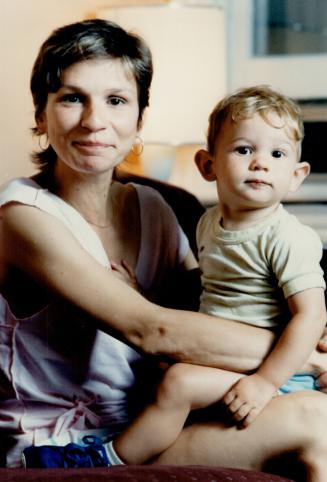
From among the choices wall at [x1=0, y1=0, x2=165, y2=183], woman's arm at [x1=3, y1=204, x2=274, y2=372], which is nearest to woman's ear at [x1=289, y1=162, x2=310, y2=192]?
woman's arm at [x1=3, y1=204, x2=274, y2=372]

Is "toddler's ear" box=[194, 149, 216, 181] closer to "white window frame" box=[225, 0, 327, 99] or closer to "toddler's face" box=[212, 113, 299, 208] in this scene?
"toddler's face" box=[212, 113, 299, 208]

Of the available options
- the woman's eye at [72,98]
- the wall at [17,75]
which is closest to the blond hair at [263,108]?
the woman's eye at [72,98]

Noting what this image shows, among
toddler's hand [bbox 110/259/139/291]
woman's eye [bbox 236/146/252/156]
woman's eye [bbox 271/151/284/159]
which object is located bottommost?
toddler's hand [bbox 110/259/139/291]

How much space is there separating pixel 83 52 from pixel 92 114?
11 centimetres

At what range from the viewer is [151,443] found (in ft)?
4.88

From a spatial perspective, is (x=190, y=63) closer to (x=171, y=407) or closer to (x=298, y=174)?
(x=298, y=174)

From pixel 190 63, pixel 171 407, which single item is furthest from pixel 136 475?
pixel 190 63

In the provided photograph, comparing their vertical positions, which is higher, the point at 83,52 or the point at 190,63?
the point at 83,52

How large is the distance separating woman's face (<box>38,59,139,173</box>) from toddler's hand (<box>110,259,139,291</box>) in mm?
201

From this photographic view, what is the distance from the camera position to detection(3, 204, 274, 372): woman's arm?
151 centimetres

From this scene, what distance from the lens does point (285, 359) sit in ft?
4.86

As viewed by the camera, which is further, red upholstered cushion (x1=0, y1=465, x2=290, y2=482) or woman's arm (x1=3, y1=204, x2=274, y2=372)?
woman's arm (x1=3, y1=204, x2=274, y2=372)

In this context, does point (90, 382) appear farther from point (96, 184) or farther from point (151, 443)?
point (96, 184)

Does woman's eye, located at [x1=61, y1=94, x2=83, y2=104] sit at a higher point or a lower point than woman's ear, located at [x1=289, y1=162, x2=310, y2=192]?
higher
